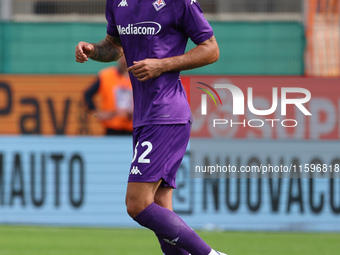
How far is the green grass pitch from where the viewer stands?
795 centimetres

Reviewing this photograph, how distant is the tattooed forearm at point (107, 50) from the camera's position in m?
5.63

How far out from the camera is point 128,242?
A: 28.9ft

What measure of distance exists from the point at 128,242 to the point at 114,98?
3233 mm

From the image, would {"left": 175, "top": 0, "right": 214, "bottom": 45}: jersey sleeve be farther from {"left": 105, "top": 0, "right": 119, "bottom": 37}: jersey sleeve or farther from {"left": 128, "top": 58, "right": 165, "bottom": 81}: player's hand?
{"left": 105, "top": 0, "right": 119, "bottom": 37}: jersey sleeve

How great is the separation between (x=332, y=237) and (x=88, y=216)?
305 centimetres

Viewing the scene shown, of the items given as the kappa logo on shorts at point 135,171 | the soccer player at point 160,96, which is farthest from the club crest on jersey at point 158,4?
the kappa logo on shorts at point 135,171

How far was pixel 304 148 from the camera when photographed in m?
10.3

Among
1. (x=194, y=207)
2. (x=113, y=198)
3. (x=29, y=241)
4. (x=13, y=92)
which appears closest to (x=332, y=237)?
(x=194, y=207)

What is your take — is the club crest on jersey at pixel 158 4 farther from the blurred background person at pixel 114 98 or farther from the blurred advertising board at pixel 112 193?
the blurred background person at pixel 114 98

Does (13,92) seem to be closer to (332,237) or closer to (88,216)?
(88,216)

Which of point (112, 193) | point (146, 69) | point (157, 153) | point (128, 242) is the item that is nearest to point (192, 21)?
point (146, 69)

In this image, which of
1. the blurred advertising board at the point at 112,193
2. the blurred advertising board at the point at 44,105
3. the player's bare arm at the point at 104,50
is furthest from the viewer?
the blurred advertising board at the point at 44,105

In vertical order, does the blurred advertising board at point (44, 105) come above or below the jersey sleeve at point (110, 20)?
below

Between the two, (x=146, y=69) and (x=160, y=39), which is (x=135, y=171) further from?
(x=160, y=39)
